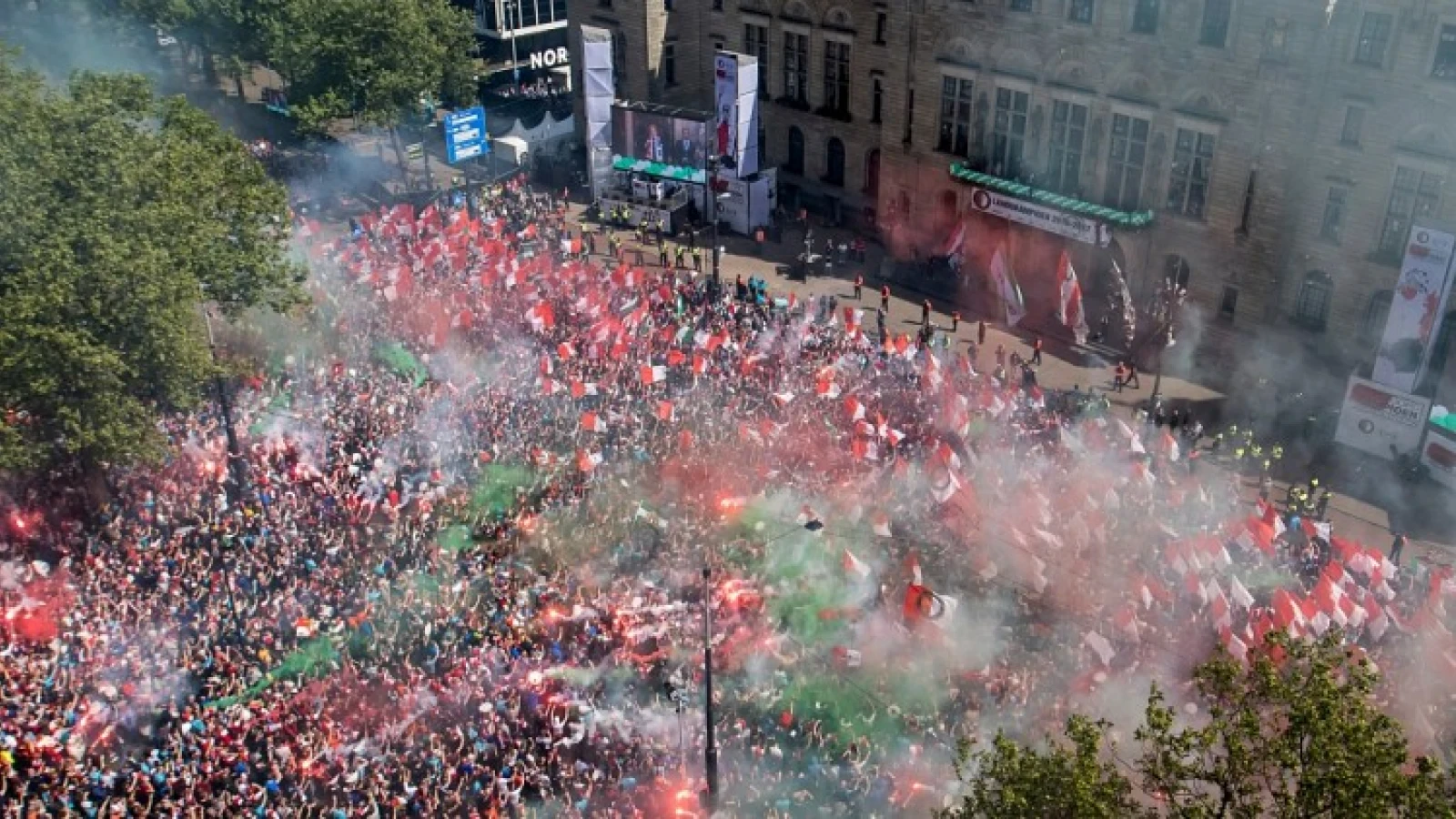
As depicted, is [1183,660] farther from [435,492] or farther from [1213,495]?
[435,492]

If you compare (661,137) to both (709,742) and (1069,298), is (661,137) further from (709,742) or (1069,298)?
(709,742)

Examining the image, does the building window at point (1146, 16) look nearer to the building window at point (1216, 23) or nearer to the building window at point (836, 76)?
the building window at point (1216, 23)

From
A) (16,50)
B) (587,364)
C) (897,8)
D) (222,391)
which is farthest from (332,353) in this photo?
(897,8)

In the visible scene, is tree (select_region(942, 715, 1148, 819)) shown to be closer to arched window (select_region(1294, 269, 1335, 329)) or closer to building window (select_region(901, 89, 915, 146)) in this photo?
arched window (select_region(1294, 269, 1335, 329))

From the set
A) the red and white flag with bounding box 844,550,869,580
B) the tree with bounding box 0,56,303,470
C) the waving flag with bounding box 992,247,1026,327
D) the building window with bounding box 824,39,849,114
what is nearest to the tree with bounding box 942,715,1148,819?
the red and white flag with bounding box 844,550,869,580

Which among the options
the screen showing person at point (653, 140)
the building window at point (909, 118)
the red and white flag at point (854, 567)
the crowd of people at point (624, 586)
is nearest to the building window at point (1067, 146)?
the building window at point (909, 118)
